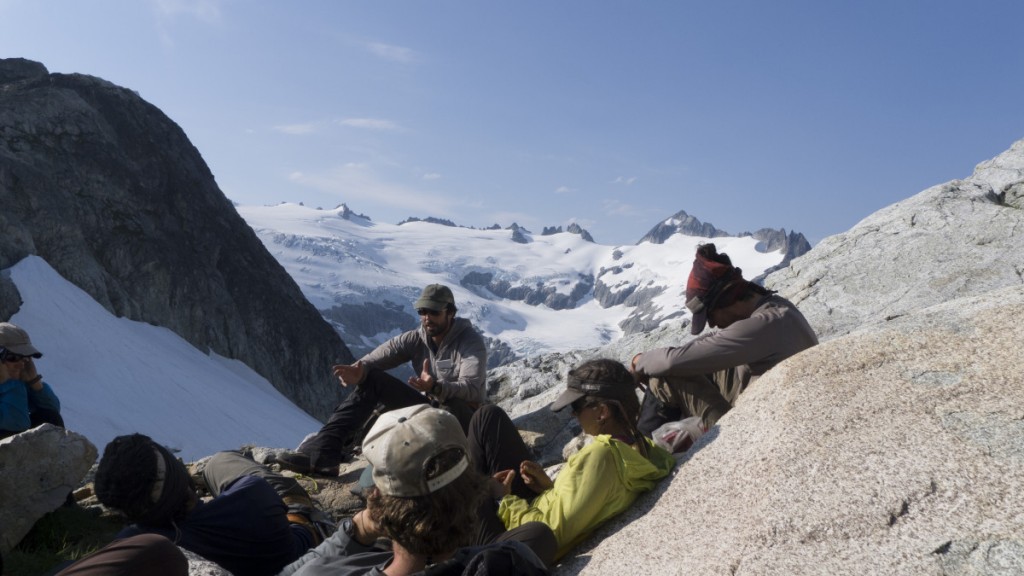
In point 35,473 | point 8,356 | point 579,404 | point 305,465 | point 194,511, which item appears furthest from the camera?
point 305,465

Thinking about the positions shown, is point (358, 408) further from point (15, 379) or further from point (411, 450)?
point (411, 450)

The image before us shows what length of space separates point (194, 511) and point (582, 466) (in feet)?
8.57

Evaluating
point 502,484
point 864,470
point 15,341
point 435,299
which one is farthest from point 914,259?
point 15,341

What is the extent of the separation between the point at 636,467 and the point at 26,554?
5472mm

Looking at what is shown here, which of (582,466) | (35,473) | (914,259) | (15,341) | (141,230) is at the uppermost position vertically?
(141,230)

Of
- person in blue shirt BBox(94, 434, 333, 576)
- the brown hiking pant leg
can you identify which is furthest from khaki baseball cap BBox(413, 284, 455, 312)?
person in blue shirt BBox(94, 434, 333, 576)

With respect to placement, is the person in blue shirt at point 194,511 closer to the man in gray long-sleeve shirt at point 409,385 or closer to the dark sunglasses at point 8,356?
the man in gray long-sleeve shirt at point 409,385

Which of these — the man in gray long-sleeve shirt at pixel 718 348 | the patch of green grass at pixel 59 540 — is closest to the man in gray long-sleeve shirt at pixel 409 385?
the patch of green grass at pixel 59 540

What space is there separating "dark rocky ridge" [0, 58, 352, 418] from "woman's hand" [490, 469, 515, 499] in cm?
4709

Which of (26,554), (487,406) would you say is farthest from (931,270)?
(26,554)

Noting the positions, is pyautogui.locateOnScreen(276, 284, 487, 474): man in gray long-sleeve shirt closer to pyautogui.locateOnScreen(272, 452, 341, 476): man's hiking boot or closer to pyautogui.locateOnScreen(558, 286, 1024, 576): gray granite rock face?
pyautogui.locateOnScreen(272, 452, 341, 476): man's hiking boot

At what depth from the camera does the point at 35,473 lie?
7.03 metres

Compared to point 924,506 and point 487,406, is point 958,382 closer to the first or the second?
point 924,506

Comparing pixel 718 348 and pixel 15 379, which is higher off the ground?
pixel 718 348
